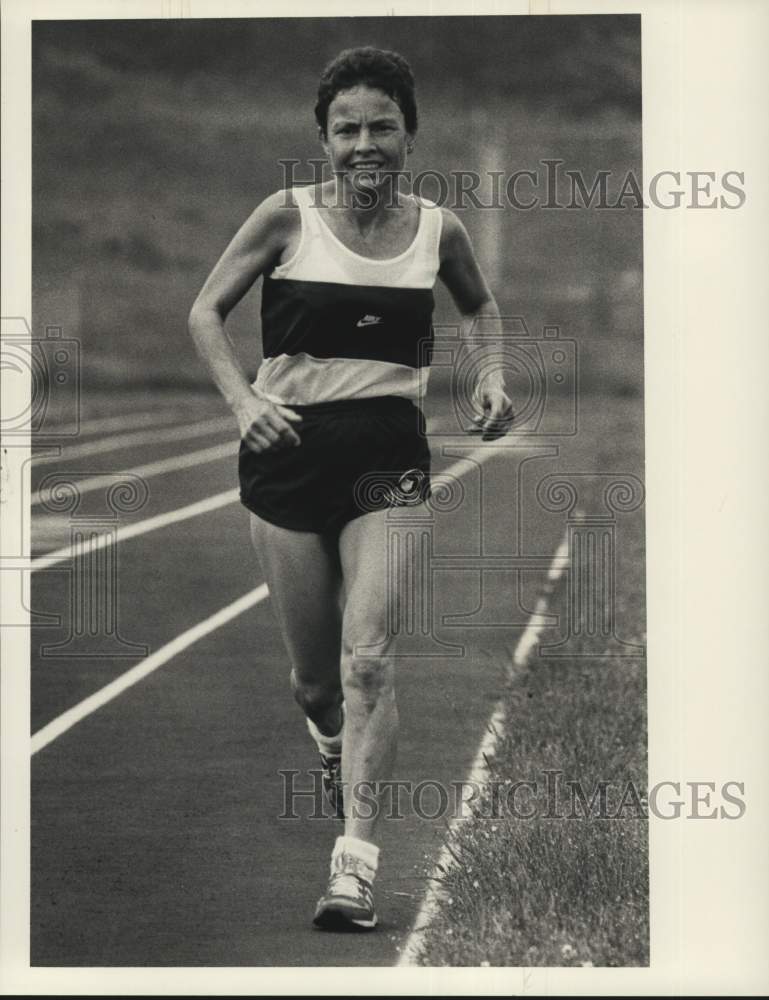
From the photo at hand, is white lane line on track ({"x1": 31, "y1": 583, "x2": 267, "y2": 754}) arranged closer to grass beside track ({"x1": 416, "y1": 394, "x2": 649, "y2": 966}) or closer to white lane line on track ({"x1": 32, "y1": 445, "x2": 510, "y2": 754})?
white lane line on track ({"x1": 32, "y1": 445, "x2": 510, "y2": 754})

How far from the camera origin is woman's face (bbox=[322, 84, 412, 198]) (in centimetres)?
1005

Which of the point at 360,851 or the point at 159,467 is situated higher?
the point at 159,467

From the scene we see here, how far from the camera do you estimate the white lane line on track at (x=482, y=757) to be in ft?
32.8

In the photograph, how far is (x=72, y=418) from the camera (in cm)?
1043

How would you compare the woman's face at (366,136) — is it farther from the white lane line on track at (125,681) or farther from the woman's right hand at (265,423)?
the white lane line on track at (125,681)

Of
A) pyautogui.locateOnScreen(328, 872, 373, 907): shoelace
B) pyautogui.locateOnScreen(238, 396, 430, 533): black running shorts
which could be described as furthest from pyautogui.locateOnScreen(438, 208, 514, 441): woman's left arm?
pyautogui.locateOnScreen(328, 872, 373, 907): shoelace

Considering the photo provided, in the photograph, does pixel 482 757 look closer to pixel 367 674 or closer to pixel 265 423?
pixel 367 674

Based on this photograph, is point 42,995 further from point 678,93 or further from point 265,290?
point 678,93

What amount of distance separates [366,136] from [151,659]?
198 centimetres

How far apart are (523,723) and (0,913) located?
78.2 inches

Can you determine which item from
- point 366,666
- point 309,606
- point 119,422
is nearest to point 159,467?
point 119,422

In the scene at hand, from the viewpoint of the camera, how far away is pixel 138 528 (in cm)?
1062

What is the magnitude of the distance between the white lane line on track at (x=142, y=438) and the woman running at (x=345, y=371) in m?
0.27

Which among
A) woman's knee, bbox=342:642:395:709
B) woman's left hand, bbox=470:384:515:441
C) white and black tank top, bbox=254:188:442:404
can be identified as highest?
white and black tank top, bbox=254:188:442:404
